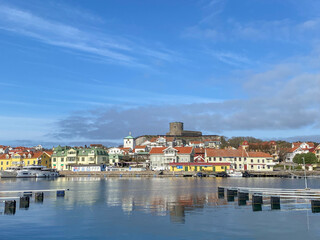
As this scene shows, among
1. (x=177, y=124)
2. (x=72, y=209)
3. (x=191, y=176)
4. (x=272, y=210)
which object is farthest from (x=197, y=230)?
(x=177, y=124)

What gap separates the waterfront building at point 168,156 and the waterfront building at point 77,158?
17.8 metres

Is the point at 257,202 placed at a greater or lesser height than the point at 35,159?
lesser

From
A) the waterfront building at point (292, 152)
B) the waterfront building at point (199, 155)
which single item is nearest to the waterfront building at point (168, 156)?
the waterfront building at point (199, 155)

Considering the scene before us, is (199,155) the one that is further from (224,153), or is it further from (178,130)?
(178,130)

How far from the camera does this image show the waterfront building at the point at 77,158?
108875 millimetres

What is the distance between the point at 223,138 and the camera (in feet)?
573

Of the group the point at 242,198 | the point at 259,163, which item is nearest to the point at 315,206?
the point at 242,198

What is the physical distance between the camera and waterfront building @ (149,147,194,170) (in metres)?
100

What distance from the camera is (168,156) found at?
101 meters

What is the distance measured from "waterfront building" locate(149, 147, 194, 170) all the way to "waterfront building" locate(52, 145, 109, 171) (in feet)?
58.3

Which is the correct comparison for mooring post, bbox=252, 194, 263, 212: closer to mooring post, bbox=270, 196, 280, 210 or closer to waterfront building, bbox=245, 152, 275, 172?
mooring post, bbox=270, 196, 280, 210

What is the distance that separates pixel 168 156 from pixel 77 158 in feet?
95.8

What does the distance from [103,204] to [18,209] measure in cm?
685

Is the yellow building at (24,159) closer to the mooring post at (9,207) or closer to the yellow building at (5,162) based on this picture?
the yellow building at (5,162)
